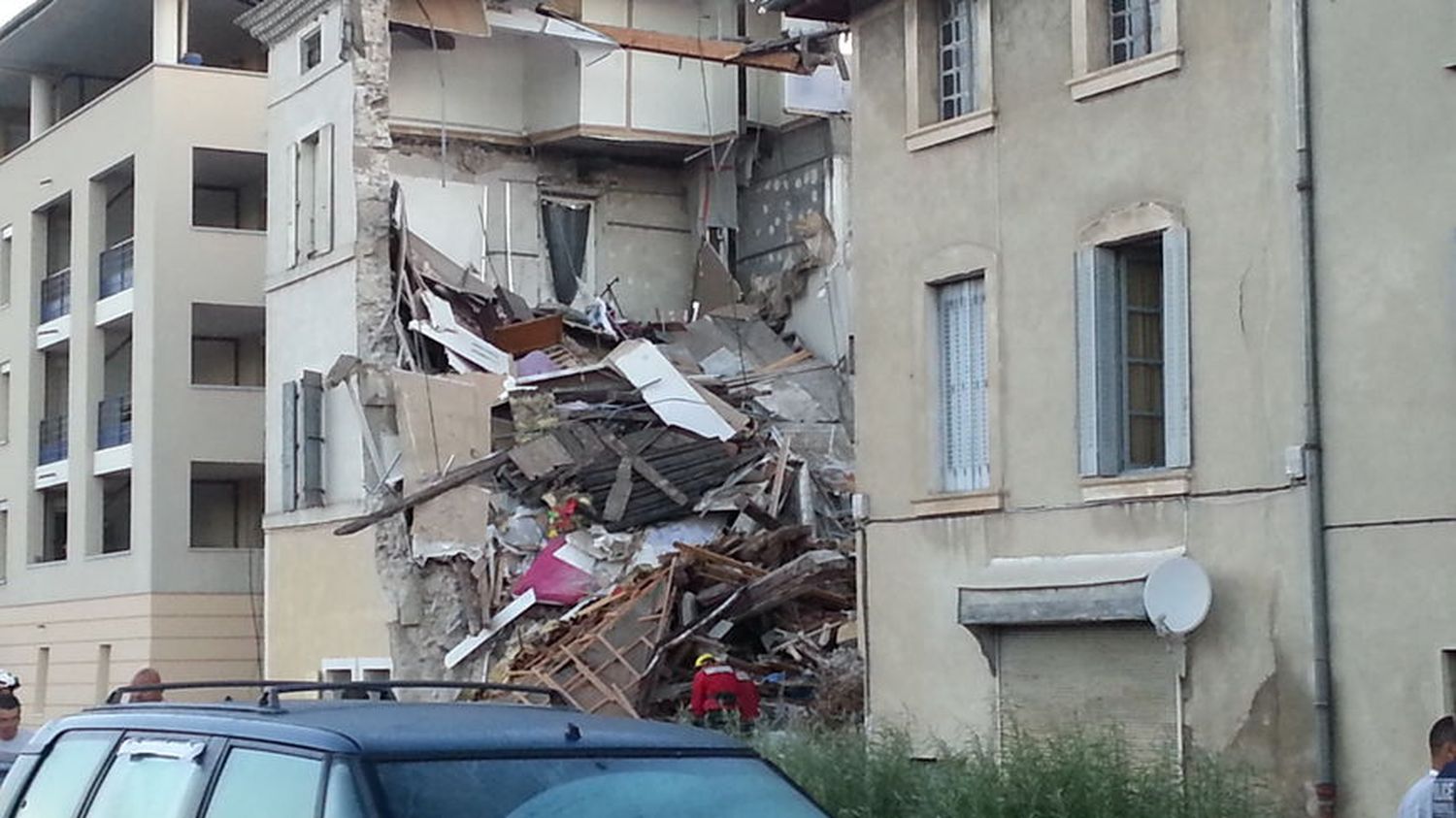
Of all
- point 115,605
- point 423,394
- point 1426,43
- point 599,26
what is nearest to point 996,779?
point 1426,43

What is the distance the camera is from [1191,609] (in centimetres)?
1576

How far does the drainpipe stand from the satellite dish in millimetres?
910

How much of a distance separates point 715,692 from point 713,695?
0.10ft

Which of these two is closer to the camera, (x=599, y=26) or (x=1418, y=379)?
(x=1418, y=379)

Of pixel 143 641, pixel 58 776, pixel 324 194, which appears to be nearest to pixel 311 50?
pixel 324 194

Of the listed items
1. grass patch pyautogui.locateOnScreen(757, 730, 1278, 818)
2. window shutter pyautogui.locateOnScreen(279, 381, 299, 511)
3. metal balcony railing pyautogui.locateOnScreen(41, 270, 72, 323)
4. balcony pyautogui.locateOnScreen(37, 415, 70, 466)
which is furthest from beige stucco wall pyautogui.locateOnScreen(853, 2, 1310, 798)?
balcony pyautogui.locateOnScreen(37, 415, 70, 466)

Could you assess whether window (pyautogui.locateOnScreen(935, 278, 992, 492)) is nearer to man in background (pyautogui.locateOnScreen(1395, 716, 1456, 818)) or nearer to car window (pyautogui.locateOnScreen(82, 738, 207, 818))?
man in background (pyautogui.locateOnScreen(1395, 716, 1456, 818))

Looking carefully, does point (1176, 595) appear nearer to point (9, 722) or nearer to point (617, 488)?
point (9, 722)

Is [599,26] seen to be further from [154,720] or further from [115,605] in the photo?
[154,720]

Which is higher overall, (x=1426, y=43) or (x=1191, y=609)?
(x=1426, y=43)

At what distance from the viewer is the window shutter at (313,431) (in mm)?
28859

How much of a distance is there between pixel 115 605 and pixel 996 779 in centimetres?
2593

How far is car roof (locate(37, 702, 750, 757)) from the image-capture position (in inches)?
248

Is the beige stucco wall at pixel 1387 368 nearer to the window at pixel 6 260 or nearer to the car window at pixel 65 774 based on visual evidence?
the car window at pixel 65 774
